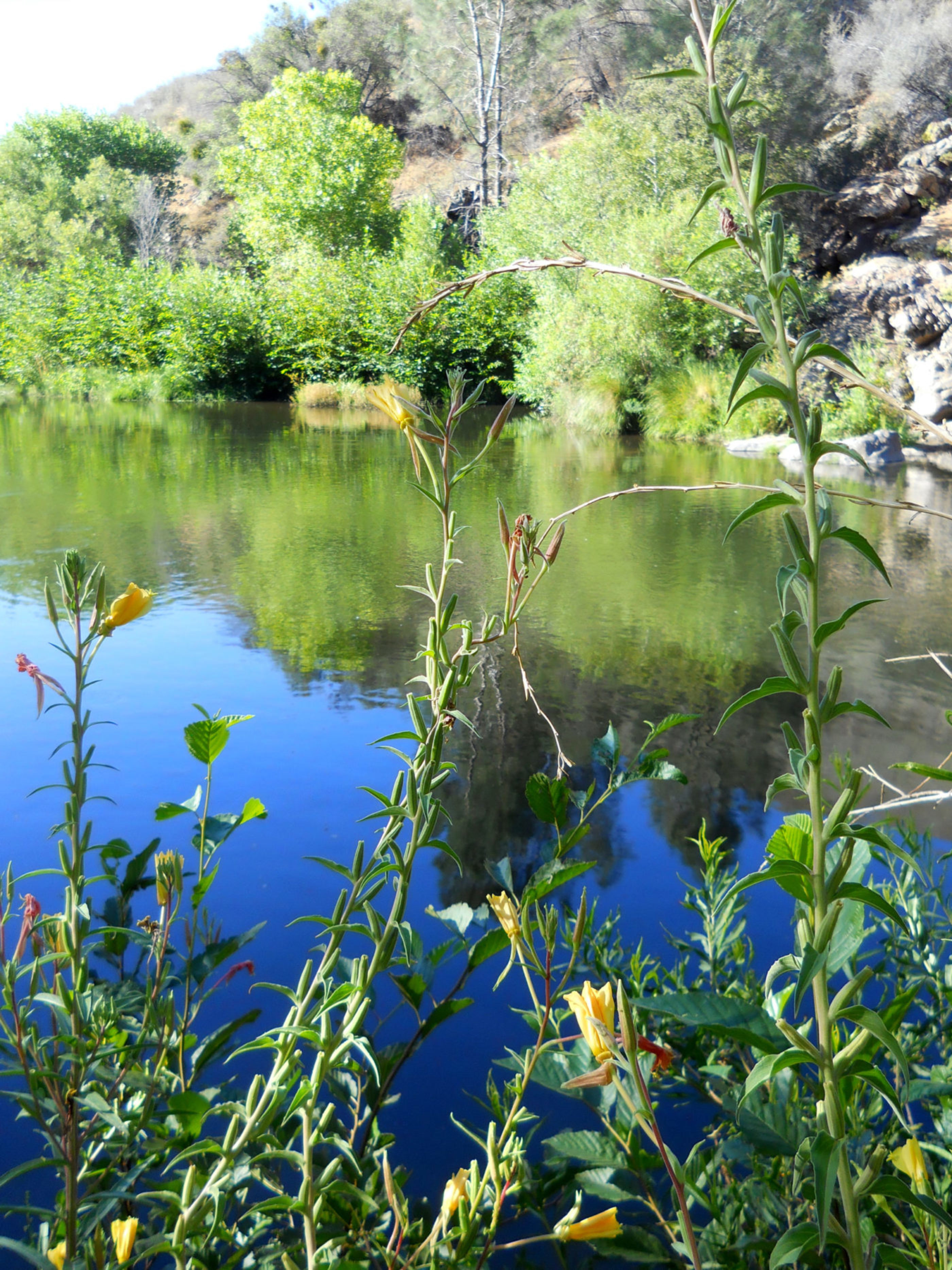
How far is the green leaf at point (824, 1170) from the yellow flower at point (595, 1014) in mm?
144

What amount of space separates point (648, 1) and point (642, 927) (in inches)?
1199

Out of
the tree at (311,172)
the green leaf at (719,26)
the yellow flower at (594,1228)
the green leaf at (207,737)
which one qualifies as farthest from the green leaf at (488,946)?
the tree at (311,172)

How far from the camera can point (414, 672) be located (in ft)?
10.7

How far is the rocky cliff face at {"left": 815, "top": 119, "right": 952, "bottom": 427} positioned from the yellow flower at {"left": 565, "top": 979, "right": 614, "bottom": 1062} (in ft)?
37.2

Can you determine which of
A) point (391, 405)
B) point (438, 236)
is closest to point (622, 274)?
point (391, 405)

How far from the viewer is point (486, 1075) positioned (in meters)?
1.38

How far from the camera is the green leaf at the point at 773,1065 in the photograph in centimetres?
39

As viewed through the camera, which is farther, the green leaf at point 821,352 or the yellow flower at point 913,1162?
the yellow flower at point 913,1162

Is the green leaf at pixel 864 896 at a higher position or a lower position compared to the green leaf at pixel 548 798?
higher

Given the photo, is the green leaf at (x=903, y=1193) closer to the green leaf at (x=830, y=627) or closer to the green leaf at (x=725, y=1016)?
the green leaf at (x=725, y=1016)

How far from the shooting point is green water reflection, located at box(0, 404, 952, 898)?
261 cm

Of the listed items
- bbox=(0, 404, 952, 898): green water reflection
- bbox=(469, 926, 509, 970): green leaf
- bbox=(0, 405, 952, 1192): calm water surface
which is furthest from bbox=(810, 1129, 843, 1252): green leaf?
bbox=(0, 404, 952, 898): green water reflection

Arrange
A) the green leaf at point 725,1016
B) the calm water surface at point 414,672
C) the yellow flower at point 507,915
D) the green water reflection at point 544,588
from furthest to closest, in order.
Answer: the green water reflection at point 544,588 < the calm water surface at point 414,672 < the yellow flower at point 507,915 < the green leaf at point 725,1016

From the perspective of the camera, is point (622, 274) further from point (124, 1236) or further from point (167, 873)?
point (124, 1236)
